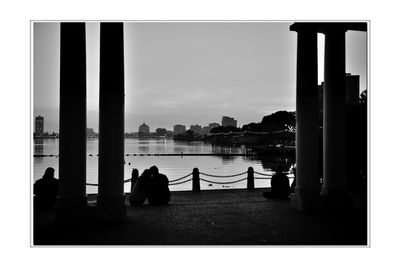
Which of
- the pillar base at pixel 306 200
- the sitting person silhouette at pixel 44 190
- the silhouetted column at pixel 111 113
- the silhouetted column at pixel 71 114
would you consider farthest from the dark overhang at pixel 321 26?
the sitting person silhouette at pixel 44 190

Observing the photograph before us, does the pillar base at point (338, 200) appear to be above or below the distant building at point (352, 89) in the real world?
below

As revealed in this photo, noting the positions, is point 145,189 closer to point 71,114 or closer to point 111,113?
point 111,113

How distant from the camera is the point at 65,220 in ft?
70.1

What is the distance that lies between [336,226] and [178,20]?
524 inches

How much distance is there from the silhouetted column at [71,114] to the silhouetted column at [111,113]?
1140 millimetres

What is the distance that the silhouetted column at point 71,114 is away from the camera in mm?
21547

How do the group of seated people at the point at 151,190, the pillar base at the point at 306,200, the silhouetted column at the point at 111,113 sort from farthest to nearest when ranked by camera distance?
1. the group of seated people at the point at 151,190
2. the pillar base at the point at 306,200
3. the silhouetted column at the point at 111,113

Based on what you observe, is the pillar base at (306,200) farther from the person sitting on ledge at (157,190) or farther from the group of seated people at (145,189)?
the person sitting on ledge at (157,190)

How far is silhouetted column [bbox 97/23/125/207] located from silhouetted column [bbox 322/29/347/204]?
44.0ft

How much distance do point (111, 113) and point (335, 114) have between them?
47.3 ft

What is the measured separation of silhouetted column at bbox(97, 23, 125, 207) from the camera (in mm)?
22422

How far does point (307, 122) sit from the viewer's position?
2628 cm

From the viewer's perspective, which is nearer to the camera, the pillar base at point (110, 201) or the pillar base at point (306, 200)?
the pillar base at point (110, 201)
